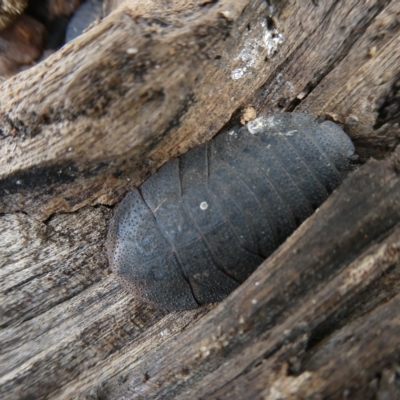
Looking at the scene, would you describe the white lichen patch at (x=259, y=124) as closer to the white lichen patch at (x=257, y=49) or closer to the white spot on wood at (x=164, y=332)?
the white lichen patch at (x=257, y=49)

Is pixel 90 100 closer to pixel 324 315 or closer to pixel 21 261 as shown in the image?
pixel 21 261

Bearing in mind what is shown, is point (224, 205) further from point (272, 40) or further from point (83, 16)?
point (83, 16)

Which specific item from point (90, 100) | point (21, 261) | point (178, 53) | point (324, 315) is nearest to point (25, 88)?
point (90, 100)

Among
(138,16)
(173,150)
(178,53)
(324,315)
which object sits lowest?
(324,315)

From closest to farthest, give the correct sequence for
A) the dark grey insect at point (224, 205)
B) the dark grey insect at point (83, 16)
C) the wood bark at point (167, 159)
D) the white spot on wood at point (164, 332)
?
the wood bark at point (167, 159), the dark grey insect at point (224, 205), the white spot on wood at point (164, 332), the dark grey insect at point (83, 16)

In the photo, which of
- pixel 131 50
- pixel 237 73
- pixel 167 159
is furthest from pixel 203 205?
pixel 131 50

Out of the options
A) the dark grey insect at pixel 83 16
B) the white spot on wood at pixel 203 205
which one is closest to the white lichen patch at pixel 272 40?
the white spot on wood at pixel 203 205
